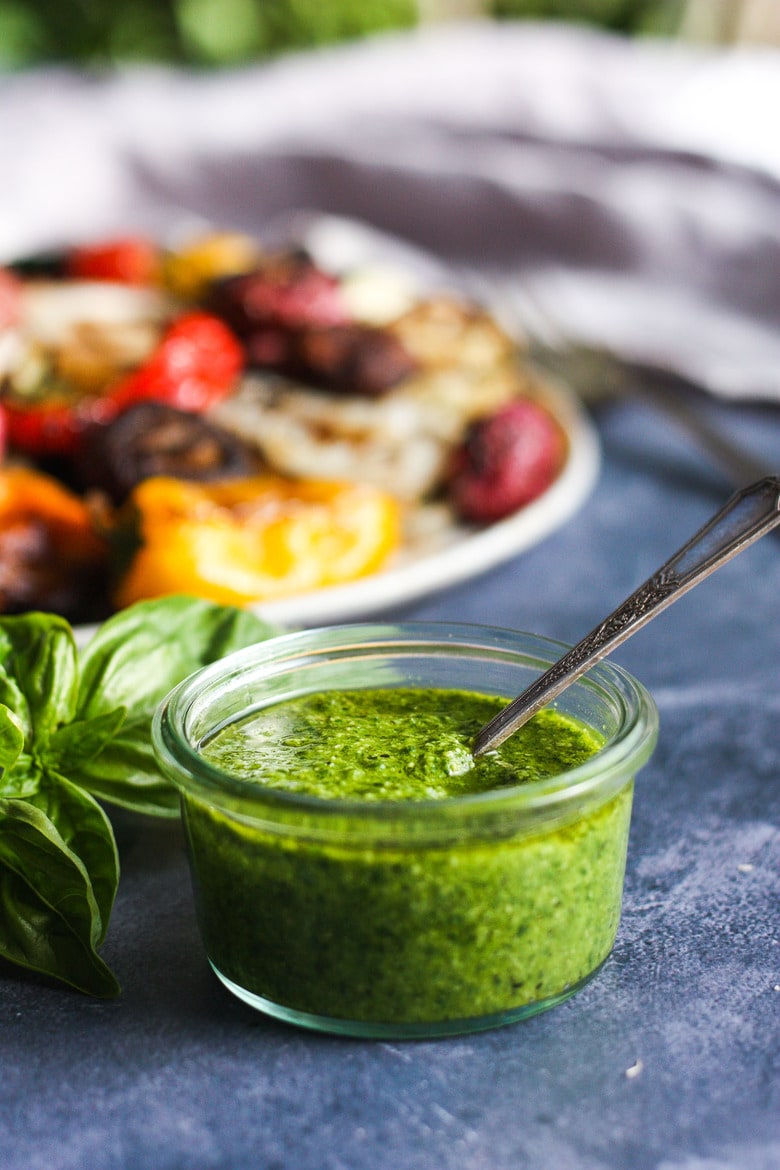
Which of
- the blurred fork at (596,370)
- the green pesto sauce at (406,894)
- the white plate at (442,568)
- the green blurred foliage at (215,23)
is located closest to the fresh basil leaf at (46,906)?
the green pesto sauce at (406,894)

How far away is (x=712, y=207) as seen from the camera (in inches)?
167

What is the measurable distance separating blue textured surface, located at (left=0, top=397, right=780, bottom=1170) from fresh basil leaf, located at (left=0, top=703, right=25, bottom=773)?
251 mm

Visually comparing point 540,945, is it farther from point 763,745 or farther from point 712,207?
point 712,207

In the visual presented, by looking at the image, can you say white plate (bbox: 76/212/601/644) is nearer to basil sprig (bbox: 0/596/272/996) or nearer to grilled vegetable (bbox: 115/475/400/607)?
grilled vegetable (bbox: 115/475/400/607)

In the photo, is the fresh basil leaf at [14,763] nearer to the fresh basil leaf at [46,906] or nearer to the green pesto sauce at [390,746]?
the fresh basil leaf at [46,906]

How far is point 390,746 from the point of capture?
149cm

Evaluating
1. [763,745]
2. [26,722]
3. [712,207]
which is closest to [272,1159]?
[26,722]

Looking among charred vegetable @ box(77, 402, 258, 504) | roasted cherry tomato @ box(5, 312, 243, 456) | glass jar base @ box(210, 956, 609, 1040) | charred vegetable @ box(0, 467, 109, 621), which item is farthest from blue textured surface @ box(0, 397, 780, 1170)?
roasted cherry tomato @ box(5, 312, 243, 456)

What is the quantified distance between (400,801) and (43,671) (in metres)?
0.51

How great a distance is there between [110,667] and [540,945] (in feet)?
2.10

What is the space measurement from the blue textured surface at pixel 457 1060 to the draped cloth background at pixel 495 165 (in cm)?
221

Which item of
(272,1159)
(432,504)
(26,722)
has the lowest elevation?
(432,504)

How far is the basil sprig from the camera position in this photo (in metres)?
1.44

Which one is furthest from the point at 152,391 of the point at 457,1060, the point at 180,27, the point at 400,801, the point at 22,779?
the point at 180,27
